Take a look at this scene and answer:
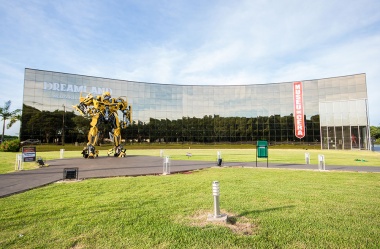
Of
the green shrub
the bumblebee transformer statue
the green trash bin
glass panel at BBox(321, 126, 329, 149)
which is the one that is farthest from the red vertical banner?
the green shrub

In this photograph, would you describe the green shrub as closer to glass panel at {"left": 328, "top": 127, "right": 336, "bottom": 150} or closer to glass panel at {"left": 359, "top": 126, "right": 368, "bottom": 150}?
glass panel at {"left": 328, "top": 127, "right": 336, "bottom": 150}

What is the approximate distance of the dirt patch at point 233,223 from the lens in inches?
207

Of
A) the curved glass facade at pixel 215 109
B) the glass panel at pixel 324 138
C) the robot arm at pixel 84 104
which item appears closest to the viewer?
the robot arm at pixel 84 104

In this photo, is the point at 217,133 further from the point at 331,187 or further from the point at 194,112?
the point at 331,187

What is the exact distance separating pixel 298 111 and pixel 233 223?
52749mm

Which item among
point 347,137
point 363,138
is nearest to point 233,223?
point 347,137

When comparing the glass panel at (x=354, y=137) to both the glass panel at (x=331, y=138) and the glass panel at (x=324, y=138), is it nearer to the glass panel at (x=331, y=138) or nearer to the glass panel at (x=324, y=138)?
the glass panel at (x=331, y=138)

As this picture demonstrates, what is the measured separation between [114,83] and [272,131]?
1621 inches

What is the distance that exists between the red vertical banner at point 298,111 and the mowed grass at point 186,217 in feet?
151

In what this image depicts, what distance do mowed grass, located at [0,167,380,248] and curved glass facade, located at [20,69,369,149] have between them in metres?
44.5

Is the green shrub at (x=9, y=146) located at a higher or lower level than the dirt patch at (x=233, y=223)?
higher

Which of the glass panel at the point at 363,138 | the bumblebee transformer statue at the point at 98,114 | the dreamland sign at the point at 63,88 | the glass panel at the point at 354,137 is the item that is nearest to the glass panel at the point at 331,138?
the glass panel at the point at 354,137

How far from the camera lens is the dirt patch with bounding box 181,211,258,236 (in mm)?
5265

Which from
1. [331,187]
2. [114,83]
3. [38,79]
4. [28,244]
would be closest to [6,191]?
[28,244]
